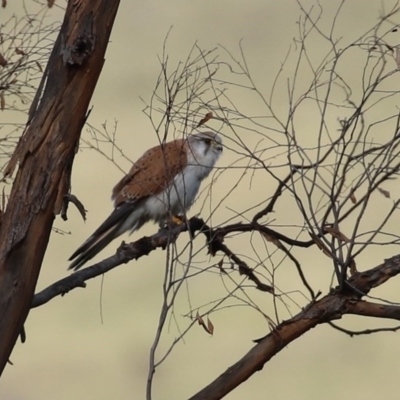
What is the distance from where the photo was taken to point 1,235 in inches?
83.3

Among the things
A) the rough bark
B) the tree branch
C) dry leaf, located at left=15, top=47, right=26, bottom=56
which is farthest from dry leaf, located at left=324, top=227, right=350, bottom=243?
dry leaf, located at left=15, top=47, right=26, bottom=56

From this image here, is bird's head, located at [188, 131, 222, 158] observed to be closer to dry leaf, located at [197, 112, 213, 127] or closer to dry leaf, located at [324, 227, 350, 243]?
dry leaf, located at [197, 112, 213, 127]

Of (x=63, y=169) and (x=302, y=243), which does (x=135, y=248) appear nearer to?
(x=302, y=243)

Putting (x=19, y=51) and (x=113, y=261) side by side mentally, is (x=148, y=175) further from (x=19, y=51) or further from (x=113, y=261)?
(x=19, y=51)

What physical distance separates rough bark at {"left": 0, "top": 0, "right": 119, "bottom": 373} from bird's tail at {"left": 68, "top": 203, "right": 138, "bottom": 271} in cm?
181

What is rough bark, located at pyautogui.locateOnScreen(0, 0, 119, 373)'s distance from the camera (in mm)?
2096

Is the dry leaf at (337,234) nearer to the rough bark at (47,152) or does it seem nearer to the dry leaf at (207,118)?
the dry leaf at (207,118)

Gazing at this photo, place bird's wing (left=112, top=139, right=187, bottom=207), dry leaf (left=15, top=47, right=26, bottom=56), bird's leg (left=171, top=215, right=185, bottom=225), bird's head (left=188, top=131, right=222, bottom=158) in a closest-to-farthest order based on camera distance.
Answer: dry leaf (left=15, top=47, right=26, bottom=56) → bird's leg (left=171, top=215, right=185, bottom=225) → bird's wing (left=112, top=139, right=187, bottom=207) → bird's head (left=188, top=131, right=222, bottom=158)

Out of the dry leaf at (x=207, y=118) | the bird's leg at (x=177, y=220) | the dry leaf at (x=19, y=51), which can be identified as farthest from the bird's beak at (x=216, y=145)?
the dry leaf at (x=207, y=118)

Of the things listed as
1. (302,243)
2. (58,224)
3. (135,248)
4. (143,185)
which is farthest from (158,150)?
(58,224)

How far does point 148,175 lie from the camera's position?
3943mm

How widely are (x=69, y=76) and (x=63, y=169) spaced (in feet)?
0.75

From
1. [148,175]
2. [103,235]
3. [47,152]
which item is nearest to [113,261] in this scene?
[47,152]

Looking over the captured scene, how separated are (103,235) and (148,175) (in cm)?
50
